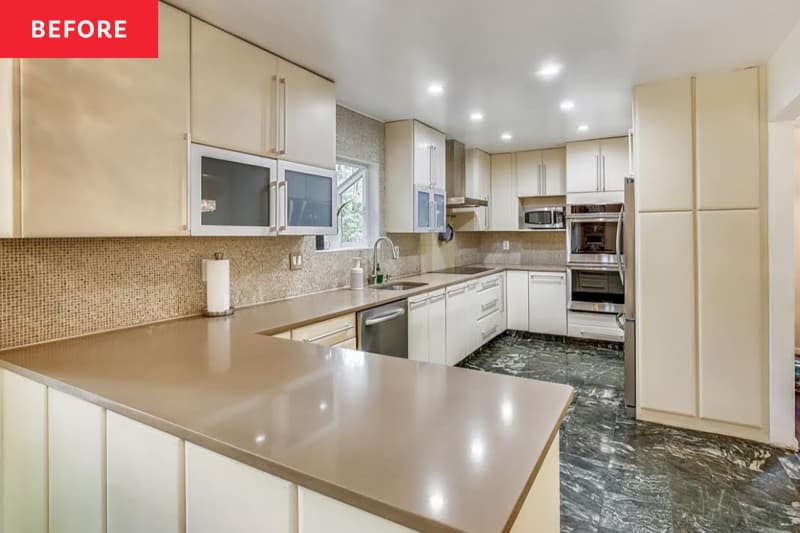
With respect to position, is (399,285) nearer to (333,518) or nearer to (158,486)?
(158,486)

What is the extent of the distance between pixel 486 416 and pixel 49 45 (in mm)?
1954

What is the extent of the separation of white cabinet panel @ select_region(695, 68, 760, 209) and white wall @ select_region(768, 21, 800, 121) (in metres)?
0.13

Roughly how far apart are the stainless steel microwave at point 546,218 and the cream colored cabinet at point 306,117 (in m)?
3.42

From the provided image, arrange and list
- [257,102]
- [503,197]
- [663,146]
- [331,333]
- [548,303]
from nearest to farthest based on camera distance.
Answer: [257,102]
[331,333]
[663,146]
[548,303]
[503,197]

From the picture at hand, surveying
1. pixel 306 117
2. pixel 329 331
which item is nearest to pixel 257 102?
pixel 306 117

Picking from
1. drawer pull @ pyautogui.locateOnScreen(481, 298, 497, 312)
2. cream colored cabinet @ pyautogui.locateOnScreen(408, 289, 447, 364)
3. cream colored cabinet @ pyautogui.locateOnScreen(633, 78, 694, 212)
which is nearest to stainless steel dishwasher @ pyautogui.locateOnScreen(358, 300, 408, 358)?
cream colored cabinet @ pyautogui.locateOnScreen(408, 289, 447, 364)

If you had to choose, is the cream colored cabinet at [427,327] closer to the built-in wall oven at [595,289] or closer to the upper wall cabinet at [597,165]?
the built-in wall oven at [595,289]

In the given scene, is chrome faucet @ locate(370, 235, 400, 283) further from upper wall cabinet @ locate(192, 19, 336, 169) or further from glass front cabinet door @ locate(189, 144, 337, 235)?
upper wall cabinet @ locate(192, 19, 336, 169)

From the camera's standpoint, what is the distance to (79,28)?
163cm

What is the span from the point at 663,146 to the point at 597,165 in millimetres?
1979

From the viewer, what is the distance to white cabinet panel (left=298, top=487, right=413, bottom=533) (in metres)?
0.72

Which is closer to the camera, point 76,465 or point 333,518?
point 333,518

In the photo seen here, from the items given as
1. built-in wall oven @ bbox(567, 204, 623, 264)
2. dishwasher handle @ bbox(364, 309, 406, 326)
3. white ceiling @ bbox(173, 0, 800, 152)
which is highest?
white ceiling @ bbox(173, 0, 800, 152)

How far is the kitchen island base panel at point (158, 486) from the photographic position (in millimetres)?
818
